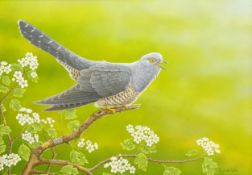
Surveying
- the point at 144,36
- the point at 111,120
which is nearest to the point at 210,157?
the point at 111,120

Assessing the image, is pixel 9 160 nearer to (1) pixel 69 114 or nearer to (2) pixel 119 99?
(1) pixel 69 114

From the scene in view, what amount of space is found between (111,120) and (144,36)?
0.36 m

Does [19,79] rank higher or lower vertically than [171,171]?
higher

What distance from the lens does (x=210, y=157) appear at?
1.98m

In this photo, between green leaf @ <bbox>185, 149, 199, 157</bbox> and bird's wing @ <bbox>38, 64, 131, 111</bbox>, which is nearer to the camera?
bird's wing @ <bbox>38, 64, 131, 111</bbox>

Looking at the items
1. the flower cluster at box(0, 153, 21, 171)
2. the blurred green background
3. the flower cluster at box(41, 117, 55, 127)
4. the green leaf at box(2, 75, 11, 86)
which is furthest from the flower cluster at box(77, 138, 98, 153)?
the green leaf at box(2, 75, 11, 86)

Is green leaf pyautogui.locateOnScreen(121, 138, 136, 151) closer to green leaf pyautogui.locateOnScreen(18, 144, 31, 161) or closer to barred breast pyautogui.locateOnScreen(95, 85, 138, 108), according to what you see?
barred breast pyautogui.locateOnScreen(95, 85, 138, 108)

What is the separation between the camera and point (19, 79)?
1.92 meters

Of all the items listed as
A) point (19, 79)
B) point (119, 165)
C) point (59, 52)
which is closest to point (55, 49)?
point (59, 52)

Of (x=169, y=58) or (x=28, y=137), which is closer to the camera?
(x=28, y=137)

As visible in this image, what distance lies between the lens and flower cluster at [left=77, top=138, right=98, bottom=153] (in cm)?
194

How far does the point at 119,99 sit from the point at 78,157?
0.27 meters

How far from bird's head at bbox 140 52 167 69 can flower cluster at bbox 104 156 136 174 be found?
0.38 meters

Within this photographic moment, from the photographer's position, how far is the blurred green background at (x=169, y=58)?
1962 mm
